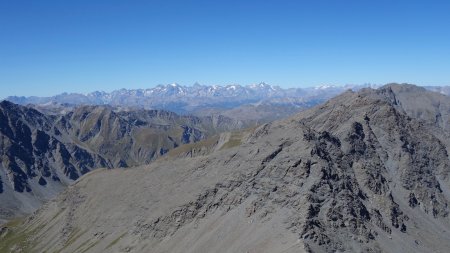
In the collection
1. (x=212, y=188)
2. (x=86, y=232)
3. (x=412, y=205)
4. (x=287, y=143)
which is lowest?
(x=86, y=232)

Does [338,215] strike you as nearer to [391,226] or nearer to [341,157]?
[391,226]

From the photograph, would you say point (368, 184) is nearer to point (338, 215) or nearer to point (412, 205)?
point (412, 205)

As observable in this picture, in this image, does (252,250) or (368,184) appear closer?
(252,250)

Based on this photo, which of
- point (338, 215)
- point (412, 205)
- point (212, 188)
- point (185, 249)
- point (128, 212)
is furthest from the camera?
point (128, 212)

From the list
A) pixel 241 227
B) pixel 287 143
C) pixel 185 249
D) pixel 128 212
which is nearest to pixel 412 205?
pixel 287 143

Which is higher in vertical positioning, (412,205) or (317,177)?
(317,177)

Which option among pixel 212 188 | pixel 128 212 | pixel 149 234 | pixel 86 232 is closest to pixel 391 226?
pixel 212 188

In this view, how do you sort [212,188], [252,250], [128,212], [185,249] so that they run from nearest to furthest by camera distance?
[252,250]
[185,249]
[212,188]
[128,212]
